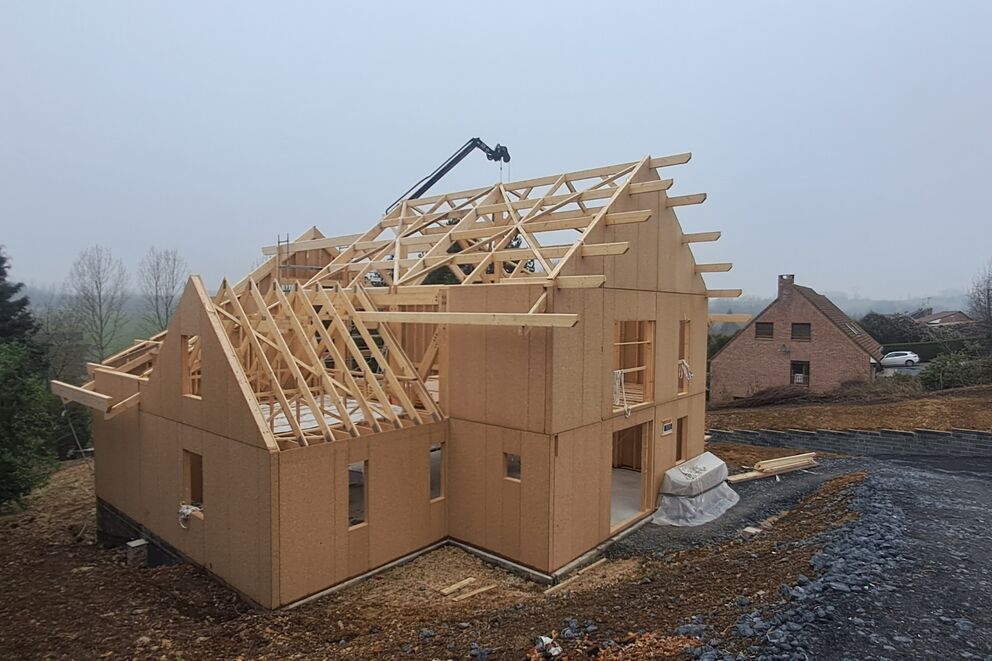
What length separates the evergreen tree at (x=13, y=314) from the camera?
25.4m

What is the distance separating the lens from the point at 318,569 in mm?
9133

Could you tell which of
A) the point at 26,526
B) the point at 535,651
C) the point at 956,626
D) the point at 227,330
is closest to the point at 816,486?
the point at 956,626

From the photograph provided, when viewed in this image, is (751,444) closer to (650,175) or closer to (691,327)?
(691,327)

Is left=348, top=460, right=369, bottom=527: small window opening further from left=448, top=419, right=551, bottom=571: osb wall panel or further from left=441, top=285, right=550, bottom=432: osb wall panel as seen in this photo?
left=441, top=285, right=550, bottom=432: osb wall panel

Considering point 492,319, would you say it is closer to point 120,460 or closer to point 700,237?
point 700,237

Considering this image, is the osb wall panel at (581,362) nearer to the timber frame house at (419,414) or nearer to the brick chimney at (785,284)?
the timber frame house at (419,414)

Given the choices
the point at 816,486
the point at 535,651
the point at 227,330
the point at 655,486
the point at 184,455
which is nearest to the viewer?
the point at 535,651

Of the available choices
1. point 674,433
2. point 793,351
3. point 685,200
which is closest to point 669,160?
point 685,200

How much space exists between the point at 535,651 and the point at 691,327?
33.0ft

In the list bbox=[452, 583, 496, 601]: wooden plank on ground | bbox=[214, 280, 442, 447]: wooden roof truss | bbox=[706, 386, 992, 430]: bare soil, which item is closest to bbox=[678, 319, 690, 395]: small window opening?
bbox=[214, 280, 442, 447]: wooden roof truss

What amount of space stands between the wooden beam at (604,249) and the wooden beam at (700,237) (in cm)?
445

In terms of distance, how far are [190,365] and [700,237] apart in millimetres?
11444

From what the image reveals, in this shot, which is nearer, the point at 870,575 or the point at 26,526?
the point at 870,575

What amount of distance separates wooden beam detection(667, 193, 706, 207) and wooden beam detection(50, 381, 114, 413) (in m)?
12.8
